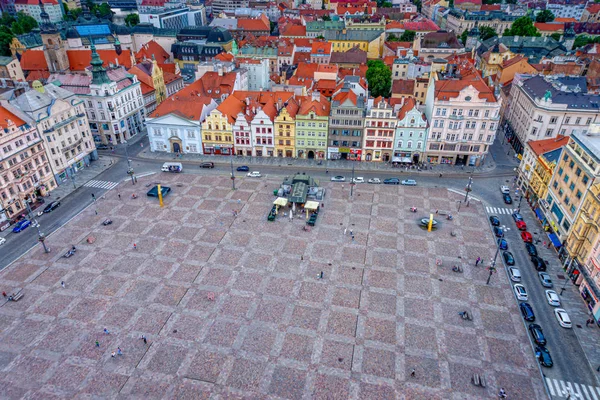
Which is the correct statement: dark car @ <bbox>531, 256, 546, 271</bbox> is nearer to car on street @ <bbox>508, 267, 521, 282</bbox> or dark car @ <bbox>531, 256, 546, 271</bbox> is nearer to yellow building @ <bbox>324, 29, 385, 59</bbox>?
car on street @ <bbox>508, 267, 521, 282</bbox>

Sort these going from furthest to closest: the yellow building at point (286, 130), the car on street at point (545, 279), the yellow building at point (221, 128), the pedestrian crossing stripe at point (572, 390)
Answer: the yellow building at point (221, 128) → the yellow building at point (286, 130) → the car on street at point (545, 279) → the pedestrian crossing stripe at point (572, 390)

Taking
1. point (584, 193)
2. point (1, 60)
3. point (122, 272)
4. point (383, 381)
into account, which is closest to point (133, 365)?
point (122, 272)

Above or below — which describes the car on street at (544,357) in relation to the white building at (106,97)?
below

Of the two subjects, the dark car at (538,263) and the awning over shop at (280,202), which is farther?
the awning over shop at (280,202)

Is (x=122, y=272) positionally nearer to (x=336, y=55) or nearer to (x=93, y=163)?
(x=93, y=163)

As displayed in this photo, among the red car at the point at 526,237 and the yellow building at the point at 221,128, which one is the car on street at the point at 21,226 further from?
the red car at the point at 526,237

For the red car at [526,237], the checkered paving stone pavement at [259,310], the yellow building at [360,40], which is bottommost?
the checkered paving stone pavement at [259,310]

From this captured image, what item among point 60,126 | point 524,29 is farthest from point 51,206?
point 524,29

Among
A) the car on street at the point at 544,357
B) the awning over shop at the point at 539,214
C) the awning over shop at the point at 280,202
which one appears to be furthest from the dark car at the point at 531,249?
the awning over shop at the point at 280,202

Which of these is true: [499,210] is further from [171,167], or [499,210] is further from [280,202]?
[171,167]
